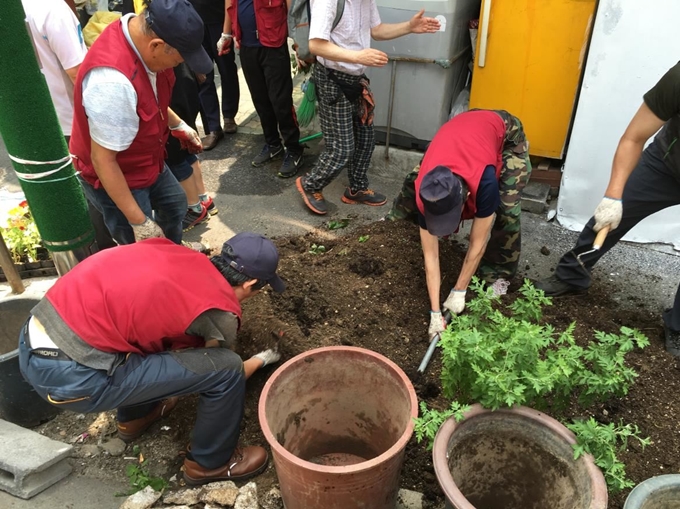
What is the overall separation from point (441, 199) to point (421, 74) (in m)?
2.41

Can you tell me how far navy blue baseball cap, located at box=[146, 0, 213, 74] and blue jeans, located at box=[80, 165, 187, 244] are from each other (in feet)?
3.09

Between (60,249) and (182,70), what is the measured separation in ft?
6.32

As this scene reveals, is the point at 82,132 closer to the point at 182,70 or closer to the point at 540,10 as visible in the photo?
the point at 182,70

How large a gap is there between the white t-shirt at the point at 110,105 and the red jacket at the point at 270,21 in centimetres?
224

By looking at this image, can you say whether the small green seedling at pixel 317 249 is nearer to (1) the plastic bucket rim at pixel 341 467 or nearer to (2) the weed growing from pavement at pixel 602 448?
(1) the plastic bucket rim at pixel 341 467

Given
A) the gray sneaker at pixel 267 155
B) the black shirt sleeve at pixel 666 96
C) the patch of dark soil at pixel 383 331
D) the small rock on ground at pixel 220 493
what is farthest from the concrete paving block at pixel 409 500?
the gray sneaker at pixel 267 155

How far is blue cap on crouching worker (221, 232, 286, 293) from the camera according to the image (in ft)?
8.13

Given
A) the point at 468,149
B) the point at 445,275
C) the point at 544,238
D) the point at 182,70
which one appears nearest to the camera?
the point at 468,149

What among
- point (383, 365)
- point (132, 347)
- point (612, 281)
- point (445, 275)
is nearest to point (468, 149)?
point (445, 275)

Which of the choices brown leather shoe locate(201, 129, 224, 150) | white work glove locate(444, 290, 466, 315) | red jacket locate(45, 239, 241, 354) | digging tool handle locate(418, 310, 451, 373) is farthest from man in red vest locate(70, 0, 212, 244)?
brown leather shoe locate(201, 129, 224, 150)

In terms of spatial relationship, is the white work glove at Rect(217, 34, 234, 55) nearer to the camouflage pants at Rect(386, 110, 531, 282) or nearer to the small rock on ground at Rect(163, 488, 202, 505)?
the camouflage pants at Rect(386, 110, 531, 282)

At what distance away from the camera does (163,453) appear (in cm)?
297

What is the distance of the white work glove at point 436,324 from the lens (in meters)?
3.32

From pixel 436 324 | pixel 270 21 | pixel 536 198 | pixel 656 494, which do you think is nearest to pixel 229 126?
pixel 270 21
